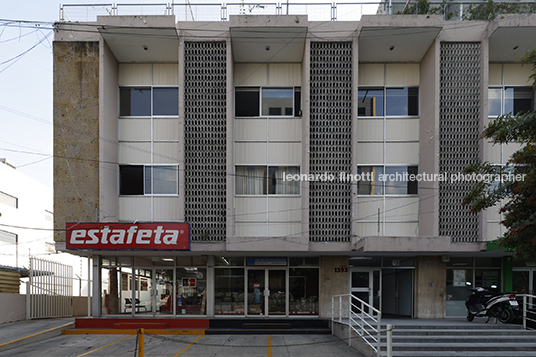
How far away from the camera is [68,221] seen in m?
15.3

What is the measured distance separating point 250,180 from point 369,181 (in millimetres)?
4660

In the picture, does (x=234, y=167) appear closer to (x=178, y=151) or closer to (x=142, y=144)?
(x=178, y=151)

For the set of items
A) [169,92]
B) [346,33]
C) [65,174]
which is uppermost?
[346,33]

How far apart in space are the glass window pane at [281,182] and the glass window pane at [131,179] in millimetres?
5134

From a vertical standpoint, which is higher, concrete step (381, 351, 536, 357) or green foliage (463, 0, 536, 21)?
green foliage (463, 0, 536, 21)

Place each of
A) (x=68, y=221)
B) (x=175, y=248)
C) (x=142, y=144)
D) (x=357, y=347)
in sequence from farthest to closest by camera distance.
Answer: (x=142, y=144), (x=68, y=221), (x=175, y=248), (x=357, y=347)

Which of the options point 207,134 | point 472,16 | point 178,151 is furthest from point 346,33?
point 178,151

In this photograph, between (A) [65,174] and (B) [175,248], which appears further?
(A) [65,174]

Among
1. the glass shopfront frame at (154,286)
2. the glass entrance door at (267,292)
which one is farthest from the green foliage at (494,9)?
the glass shopfront frame at (154,286)

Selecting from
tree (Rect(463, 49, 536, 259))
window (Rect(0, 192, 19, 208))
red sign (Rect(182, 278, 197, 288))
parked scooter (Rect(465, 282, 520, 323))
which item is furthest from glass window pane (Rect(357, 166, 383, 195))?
window (Rect(0, 192, 19, 208))

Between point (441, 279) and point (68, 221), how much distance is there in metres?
14.2

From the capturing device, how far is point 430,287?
15609 millimetres

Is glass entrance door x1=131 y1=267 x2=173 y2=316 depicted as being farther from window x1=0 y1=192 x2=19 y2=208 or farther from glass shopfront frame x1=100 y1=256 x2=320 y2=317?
window x1=0 y1=192 x2=19 y2=208

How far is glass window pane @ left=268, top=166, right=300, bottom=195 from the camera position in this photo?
16172 mm
